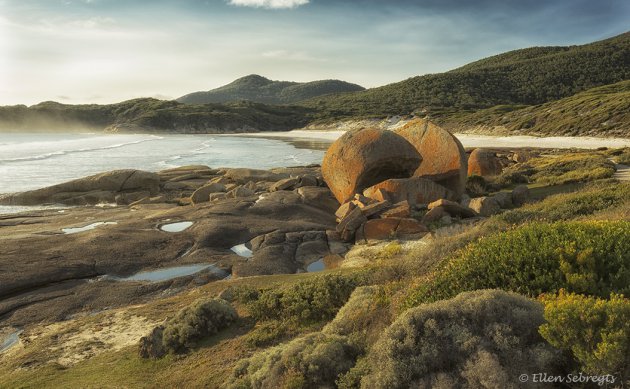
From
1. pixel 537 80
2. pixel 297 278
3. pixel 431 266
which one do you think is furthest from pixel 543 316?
pixel 537 80

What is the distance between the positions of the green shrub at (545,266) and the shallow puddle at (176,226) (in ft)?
42.7

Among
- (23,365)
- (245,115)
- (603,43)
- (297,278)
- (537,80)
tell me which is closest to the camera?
(23,365)

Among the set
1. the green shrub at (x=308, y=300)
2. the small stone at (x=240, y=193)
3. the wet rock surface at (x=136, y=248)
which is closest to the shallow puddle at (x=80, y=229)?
the wet rock surface at (x=136, y=248)

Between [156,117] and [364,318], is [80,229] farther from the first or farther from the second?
[156,117]

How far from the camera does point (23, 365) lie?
805cm

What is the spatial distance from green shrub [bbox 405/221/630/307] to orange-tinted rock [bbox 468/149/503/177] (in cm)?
2322

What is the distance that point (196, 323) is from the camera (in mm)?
8258

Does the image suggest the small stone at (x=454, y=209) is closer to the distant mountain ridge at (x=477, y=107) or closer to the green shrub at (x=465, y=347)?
the green shrub at (x=465, y=347)

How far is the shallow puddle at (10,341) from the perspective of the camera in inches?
375

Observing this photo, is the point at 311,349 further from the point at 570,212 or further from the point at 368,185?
the point at 368,185

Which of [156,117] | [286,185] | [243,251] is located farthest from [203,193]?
[156,117]

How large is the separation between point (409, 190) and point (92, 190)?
22273 millimetres

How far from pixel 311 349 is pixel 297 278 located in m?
6.10

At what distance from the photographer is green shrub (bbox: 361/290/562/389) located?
4.27 metres
